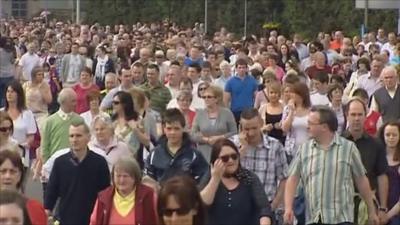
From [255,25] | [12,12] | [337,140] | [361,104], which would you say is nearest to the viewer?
[337,140]

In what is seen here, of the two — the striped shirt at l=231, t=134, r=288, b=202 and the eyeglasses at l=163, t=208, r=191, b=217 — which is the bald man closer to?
the striped shirt at l=231, t=134, r=288, b=202

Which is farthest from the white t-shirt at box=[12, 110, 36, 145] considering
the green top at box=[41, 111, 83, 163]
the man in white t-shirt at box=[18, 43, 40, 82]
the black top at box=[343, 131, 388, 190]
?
the man in white t-shirt at box=[18, 43, 40, 82]

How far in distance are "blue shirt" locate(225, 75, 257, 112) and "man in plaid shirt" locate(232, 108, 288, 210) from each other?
23.0 ft

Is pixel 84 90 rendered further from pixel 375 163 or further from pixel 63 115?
pixel 375 163

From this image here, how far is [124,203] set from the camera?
8320 mm

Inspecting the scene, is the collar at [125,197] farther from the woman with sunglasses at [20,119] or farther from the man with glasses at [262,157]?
the woman with sunglasses at [20,119]

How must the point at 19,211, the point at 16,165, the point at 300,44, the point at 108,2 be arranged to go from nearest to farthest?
the point at 19,211, the point at 16,165, the point at 300,44, the point at 108,2

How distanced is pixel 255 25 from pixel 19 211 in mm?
50700

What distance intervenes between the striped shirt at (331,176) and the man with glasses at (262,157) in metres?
0.69

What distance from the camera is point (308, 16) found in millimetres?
51312

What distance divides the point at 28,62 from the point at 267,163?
13.2 meters

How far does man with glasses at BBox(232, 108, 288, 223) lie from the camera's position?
9.84 metres

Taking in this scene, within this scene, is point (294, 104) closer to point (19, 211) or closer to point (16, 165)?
point (16, 165)

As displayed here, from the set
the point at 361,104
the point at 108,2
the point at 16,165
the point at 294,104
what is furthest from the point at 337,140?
the point at 108,2
